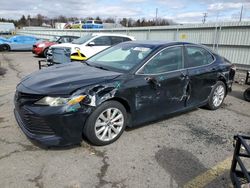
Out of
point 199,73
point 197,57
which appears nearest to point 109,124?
point 199,73

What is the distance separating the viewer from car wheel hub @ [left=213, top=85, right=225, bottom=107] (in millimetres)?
5359

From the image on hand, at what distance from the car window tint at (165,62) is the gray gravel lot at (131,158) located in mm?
1092

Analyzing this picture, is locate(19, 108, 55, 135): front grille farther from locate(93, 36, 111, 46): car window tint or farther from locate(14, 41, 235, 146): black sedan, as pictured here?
locate(93, 36, 111, 46): car window tint

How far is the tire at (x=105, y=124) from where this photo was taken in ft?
10.9

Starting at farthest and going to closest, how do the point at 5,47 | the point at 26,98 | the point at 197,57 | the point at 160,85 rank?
the point at 5,47 → the point at 197,57 → the point at 160,85 → the point at 26,98

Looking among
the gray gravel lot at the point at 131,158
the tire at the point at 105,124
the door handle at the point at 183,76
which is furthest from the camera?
the door handle at the point at 183,76

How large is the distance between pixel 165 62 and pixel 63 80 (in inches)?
74.2

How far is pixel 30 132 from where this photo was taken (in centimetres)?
320

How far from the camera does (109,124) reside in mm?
3547

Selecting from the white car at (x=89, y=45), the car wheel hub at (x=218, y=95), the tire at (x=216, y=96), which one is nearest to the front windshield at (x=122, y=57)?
the tire at (x=216, y=96)

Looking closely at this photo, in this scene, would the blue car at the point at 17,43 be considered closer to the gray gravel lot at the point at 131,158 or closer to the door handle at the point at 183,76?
the gray gravel lot at the point at 131,158

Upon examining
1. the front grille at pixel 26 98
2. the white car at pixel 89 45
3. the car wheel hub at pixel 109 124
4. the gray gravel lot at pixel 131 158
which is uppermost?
the white car at pixel 89 45

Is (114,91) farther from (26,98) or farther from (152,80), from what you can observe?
(26,98)

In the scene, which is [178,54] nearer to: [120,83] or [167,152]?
[120,83]
